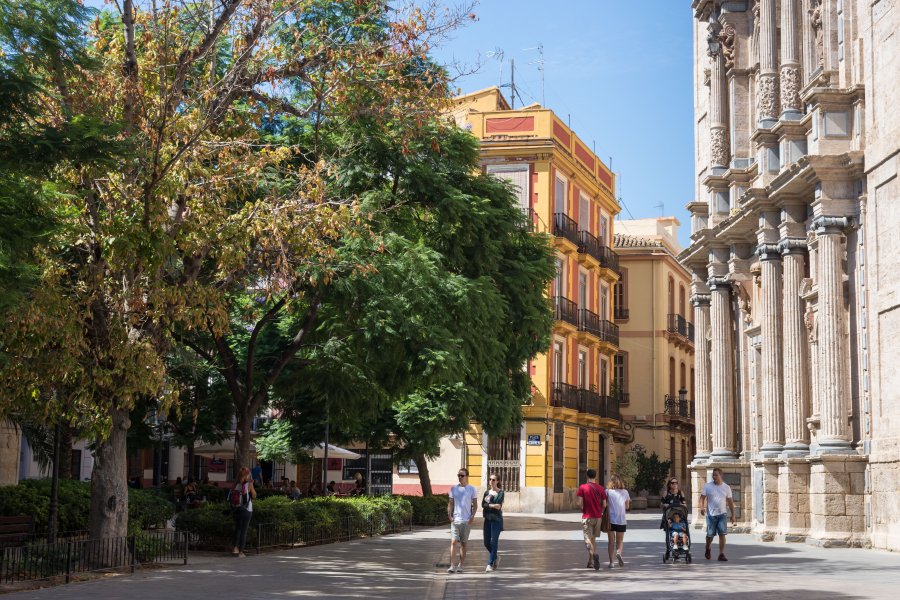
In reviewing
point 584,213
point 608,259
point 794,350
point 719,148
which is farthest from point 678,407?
point 794,350

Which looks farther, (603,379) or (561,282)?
(603,379)

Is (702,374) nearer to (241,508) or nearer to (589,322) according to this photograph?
(589,322)

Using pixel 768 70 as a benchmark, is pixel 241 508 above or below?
below

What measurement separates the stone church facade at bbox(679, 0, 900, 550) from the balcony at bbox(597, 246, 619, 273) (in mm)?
18140

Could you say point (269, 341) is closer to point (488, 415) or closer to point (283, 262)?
point (488, 415)

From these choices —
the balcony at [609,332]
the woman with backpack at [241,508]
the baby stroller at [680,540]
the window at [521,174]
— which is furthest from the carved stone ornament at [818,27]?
the balcony at [609,332]

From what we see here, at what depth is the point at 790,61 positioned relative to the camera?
27375mm

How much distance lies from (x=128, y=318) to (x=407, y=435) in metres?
17.9

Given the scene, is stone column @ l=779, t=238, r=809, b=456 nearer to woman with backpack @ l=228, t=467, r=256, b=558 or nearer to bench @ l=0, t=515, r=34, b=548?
woman with backpack @ l=228, t=467, r=256, b=558

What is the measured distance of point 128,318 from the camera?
15641 mm

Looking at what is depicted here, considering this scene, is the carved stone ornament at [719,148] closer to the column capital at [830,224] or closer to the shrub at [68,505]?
the column capital at [830,224]

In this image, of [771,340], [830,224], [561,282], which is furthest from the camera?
[561,282]

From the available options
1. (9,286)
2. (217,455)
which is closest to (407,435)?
(217,455)

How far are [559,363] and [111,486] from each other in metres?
31.9
